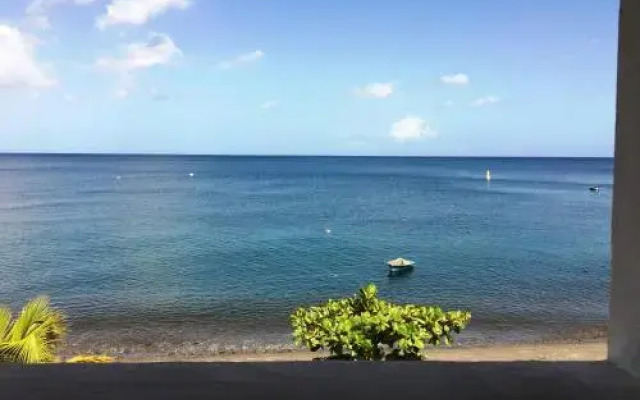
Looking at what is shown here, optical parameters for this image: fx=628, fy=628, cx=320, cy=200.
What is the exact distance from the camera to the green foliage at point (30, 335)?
219 inches

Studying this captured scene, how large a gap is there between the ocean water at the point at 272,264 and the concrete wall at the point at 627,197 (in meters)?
13.0

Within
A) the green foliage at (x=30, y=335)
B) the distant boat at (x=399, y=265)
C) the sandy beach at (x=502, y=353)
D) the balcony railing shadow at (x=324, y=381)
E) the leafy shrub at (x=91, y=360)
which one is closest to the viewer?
the balcony railing shadow at (x=324, y=381)

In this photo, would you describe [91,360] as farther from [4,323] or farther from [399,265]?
[399,265]

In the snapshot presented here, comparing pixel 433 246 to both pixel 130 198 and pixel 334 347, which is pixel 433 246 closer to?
pixel 334 347

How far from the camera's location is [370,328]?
618 centimetres

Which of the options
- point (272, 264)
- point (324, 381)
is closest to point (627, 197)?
point (324, 381)

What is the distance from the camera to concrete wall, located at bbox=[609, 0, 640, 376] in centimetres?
150

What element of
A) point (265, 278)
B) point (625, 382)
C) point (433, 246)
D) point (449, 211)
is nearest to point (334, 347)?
point (625, 382)

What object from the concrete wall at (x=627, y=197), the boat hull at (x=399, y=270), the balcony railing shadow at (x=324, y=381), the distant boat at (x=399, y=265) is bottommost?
the boat hull at (x=399, y=270)

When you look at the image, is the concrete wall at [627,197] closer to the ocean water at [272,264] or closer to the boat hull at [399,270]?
the ocean water at [272,264]

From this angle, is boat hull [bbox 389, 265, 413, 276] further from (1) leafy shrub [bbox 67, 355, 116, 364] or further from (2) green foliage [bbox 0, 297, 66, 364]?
(2) green foliage [bbox 0, 297, 66, 364]

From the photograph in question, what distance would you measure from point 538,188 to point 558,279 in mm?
47932

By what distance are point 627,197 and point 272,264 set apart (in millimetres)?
23204

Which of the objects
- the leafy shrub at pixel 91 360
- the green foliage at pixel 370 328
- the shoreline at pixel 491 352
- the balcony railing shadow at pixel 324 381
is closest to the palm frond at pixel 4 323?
the leafy shrub at pixel 91 360
